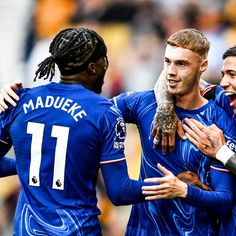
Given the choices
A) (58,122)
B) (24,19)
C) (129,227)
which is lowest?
(129,227)

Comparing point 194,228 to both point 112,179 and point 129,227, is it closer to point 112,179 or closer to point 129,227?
point 129,227

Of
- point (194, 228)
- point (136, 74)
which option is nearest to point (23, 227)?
point (194, 228)

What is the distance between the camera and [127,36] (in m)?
11.5

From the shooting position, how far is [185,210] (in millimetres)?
5383

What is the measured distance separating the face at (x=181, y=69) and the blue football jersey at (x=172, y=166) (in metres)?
0.17

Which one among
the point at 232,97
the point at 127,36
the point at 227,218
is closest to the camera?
the point at 227,218

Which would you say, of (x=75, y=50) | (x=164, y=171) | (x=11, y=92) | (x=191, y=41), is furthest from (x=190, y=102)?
(x=11, y=92)

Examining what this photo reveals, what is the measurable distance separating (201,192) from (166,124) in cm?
56

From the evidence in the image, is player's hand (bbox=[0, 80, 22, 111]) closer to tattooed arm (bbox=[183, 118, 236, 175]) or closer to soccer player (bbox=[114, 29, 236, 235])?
soccer player (bbox=[114, 29, 236, 235])

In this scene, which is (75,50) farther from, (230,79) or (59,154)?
(230,79)

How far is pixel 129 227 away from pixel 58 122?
1141 mm

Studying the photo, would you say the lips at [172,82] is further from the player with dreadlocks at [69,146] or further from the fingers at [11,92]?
the fingers at [11,92]

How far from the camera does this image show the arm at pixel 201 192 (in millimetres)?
4922

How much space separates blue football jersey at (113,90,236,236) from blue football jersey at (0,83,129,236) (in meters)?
0.61
